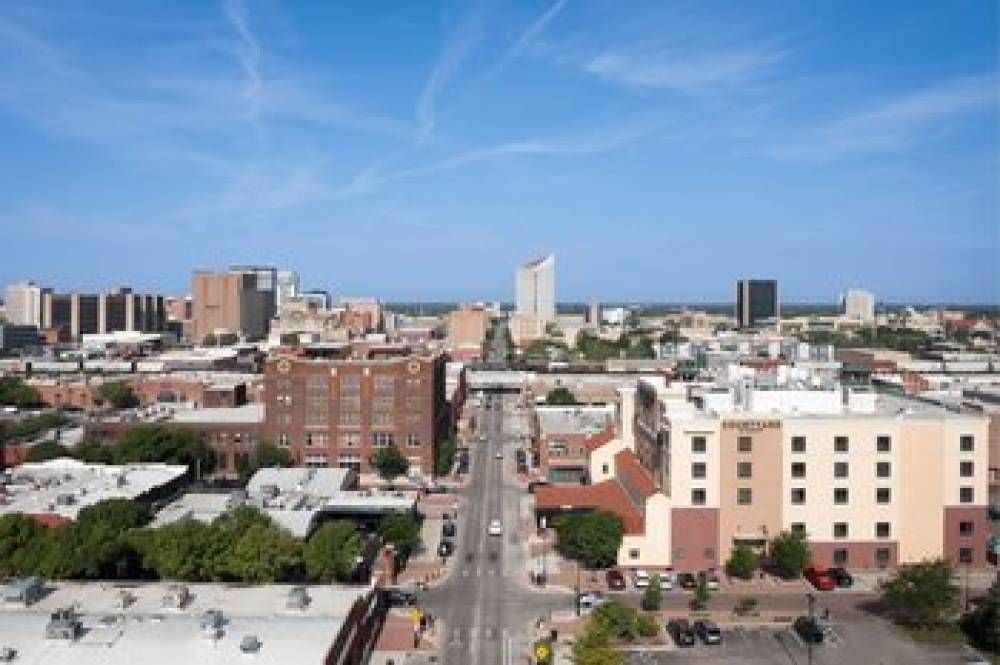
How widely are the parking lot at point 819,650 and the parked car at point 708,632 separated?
0.28m

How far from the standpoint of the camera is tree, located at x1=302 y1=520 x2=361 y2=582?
150 feet

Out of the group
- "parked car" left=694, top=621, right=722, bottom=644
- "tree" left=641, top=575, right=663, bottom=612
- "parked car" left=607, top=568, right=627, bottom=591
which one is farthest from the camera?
"parked car" left=607, top=568, right=627, bottom=591

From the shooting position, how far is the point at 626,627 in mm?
44281

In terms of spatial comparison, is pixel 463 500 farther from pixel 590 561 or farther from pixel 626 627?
pixel 626 627

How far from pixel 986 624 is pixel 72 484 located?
50.5 m

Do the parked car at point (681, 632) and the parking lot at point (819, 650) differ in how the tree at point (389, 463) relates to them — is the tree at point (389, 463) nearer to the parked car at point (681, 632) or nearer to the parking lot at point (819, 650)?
the parked car at point (681, 632)

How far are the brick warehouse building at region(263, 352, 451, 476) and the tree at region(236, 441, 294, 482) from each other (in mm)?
3164

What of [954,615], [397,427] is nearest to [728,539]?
[954,615]

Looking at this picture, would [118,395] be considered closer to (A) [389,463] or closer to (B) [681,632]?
(A) [389,463]

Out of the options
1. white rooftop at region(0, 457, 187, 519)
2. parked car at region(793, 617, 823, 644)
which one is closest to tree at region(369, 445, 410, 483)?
white rooftop at region(0, 457, 187, 519)

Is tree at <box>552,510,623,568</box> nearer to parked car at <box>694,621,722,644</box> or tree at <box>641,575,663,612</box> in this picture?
tree at <box>641,575,663,612</box>

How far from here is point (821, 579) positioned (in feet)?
175

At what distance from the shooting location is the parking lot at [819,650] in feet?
141

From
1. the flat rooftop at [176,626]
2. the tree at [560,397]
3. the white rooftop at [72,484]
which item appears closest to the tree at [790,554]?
the flat rooftop at [176,626]
